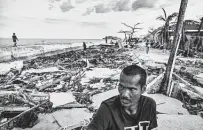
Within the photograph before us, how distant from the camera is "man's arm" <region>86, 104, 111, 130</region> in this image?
1.60m

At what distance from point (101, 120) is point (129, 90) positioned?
0.44 m

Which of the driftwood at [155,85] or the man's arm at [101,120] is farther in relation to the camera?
the driftwood at [155,85]

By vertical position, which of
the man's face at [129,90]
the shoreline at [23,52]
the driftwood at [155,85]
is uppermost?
the man's face at [129,90]

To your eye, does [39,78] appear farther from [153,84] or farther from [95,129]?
[95,129]

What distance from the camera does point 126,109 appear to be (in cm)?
183

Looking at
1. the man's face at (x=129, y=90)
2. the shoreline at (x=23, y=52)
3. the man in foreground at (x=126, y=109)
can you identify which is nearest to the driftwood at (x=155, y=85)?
the man in foreground at (x=126, y=109)

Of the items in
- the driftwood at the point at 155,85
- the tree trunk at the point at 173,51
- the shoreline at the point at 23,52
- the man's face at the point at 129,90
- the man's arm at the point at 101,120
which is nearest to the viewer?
the man's arm at the point at 101,120

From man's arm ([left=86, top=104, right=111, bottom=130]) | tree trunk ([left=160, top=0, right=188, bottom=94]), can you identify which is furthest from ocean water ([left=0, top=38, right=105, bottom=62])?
man's arm ([left=86, top=104, right=111, bottom=130])

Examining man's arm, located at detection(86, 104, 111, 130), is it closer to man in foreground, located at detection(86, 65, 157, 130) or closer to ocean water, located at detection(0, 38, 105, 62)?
man in foreground, located at detection(86, 65, 157, 130)

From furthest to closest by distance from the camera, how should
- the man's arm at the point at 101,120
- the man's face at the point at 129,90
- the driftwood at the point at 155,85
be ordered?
the driftwood at the point at 155,85 → the man's face at the point at 129,90 → the man's arm at the point at 101,120

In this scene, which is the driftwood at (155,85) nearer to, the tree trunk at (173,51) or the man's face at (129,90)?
the tree trunk at (173,51)

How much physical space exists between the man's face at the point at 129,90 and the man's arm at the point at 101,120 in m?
0.21

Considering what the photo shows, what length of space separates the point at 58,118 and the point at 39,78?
16.5 ft

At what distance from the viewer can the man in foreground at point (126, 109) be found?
167 centimetres
